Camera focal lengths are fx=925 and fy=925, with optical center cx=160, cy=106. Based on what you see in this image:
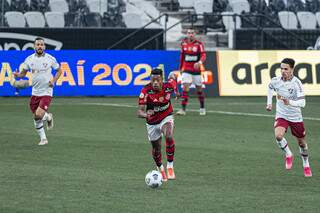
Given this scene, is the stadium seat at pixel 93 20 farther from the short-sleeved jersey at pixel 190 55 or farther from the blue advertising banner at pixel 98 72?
the short-sleeved jersey at pixel 190 55

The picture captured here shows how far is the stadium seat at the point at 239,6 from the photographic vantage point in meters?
38.8

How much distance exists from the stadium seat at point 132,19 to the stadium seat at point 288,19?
615cm

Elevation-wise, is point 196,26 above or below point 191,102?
above

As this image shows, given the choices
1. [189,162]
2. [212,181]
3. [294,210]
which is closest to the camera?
[294,210]

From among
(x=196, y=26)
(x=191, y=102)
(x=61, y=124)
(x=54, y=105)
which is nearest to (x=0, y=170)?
(x=61, y=124)

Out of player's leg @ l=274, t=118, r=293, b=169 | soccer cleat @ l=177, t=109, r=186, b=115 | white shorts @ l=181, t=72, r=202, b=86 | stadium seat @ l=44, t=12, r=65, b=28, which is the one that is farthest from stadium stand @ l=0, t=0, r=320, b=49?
player's leg @ l=274, t=118, r=293, b=169

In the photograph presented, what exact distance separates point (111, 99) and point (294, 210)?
2052 centimetres

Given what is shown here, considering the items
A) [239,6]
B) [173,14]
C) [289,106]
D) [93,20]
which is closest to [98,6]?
[93,20]

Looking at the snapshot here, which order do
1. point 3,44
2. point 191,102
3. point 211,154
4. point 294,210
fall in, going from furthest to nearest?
1. point 3,44
2. point 191,102
3. point 211,154
4. point 294,210

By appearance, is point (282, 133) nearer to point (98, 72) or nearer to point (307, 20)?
point (98, 72)

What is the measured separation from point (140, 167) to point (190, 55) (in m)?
11.9

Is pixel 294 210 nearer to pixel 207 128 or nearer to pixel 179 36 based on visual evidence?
pixel 207 128

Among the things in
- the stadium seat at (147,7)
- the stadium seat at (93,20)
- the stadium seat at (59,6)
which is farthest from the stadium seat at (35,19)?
the stadium seat at (147,7)

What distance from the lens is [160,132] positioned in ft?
47.2
